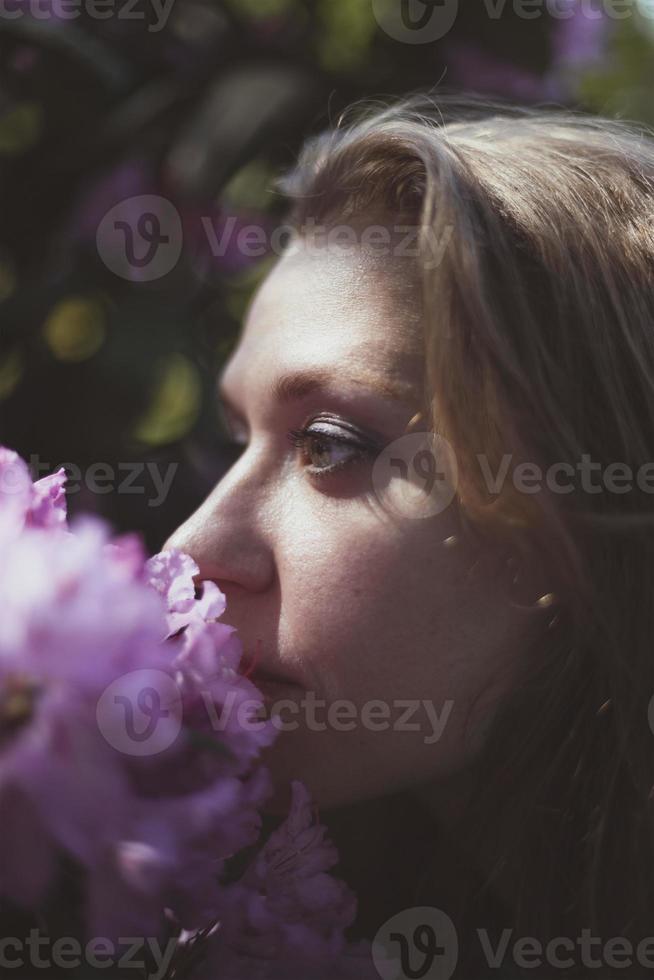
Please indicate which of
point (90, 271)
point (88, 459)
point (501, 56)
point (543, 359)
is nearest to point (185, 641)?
point (543, 359)

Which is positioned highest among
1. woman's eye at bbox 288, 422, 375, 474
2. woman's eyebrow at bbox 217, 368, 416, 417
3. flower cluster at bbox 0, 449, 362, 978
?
woman's eyebrow at bbox 217, 368, 416, 417

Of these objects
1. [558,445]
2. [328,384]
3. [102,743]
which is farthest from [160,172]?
[102,743]

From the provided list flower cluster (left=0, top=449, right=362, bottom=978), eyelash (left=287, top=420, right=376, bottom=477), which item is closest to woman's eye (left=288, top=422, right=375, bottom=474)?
eyelash (left=287, top=420, right=376, bottom=477)

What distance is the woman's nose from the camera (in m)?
0.93

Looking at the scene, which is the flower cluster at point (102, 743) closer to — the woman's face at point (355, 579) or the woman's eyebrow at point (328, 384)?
the woman's face at point (355, 579)

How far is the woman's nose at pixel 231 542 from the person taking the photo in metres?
0.93

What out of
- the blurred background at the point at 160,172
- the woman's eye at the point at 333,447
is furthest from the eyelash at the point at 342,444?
the blurred background at the point at 160,172

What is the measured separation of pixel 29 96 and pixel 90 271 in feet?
0.82

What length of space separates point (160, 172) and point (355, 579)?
964mm

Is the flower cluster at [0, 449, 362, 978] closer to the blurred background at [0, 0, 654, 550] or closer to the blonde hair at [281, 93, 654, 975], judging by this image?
the blonde hair at [281, 93, 654, 975]

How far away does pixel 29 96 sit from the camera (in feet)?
4.82

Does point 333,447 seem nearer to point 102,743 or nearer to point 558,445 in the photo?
point 558,445

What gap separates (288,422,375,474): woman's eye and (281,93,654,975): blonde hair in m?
0.07

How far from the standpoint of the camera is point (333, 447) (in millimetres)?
969
